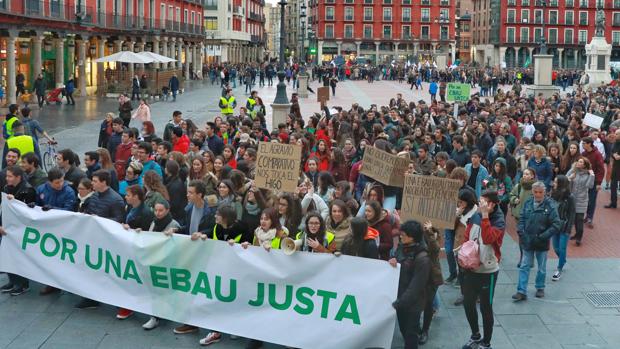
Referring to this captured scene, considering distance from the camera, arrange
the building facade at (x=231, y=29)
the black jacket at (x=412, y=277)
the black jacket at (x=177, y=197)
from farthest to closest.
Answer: the building facade at (x=231, y=29)
the black jacket at (x=177, y=197)
the black jacket at (x=412, y=277)

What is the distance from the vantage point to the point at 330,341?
706cm

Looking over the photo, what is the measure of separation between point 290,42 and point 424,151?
138m

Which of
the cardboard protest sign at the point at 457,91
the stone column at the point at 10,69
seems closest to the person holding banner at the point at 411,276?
the cardboard protest sign at the point at 457,91

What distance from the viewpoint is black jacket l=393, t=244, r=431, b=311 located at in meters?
6.74

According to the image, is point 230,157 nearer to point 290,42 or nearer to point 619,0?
point 619,0

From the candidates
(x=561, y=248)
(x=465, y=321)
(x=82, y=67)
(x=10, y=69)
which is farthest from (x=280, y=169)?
(x=82, y=67)

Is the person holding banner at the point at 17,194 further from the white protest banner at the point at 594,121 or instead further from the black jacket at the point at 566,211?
the white protest banner at the point at 594,121

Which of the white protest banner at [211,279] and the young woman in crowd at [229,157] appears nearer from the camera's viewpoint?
the white protest banner at [211,279]

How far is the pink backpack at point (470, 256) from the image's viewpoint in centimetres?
728

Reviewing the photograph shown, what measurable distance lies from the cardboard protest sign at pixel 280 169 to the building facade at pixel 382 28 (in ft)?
297

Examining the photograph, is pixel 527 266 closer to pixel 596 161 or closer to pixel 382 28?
pixel 596 161

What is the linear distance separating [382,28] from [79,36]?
206 feet

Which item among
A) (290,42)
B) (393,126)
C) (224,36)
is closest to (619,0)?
(224,36)

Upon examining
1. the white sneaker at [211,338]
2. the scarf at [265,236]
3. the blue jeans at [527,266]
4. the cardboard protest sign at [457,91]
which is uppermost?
the cardboard protest sign at [457,91]
